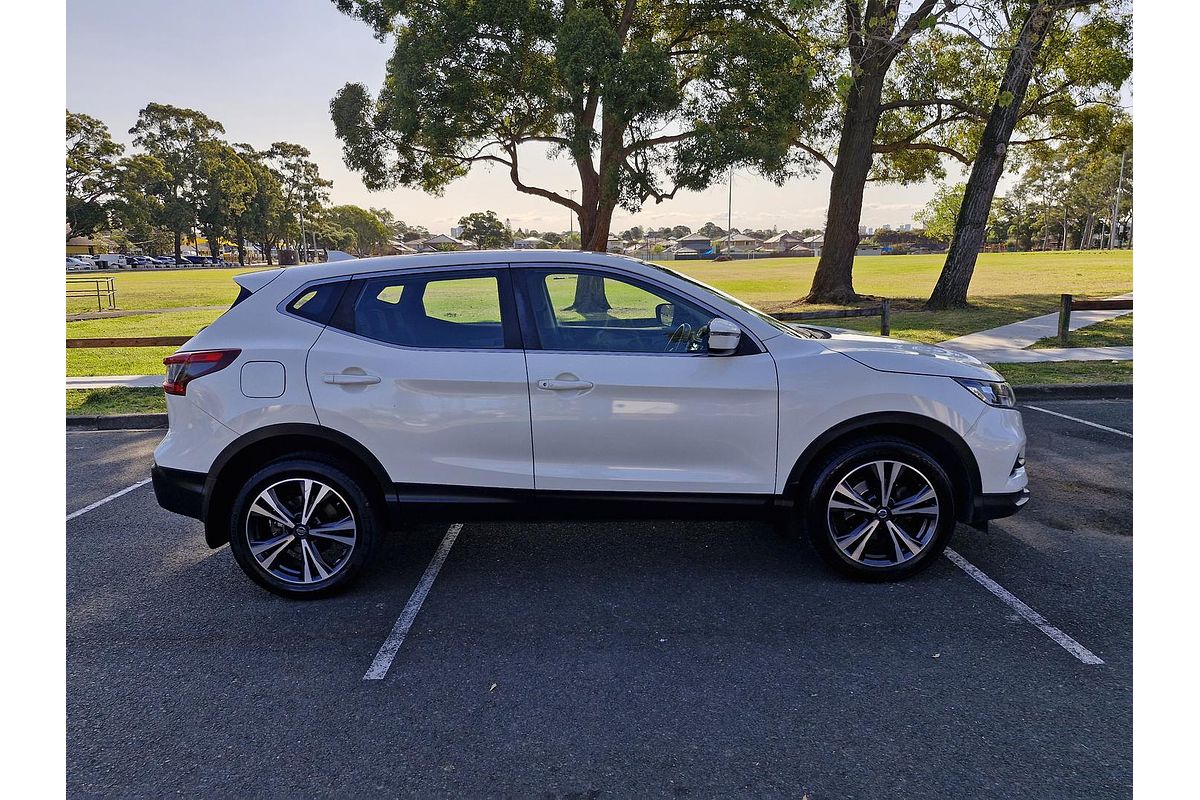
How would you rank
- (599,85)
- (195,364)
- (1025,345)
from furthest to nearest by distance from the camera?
(599,85) < (1025,345) < (195,364)

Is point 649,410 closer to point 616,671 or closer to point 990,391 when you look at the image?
point 616,671

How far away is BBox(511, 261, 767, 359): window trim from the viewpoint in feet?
13.2

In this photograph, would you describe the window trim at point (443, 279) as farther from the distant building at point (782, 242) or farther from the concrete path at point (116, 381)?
the distant building at point (782, 242)

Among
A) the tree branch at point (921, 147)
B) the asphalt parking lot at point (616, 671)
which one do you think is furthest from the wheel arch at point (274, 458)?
the tree branch at point (921, 147)

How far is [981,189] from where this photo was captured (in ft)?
58.8

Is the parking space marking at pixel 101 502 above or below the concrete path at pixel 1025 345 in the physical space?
below

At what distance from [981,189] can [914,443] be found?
16.4 m

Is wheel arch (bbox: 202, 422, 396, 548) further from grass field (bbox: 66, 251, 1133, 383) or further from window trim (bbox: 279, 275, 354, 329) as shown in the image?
grass field (bbox: 66, 251, 1133, 383)

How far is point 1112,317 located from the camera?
16.9m

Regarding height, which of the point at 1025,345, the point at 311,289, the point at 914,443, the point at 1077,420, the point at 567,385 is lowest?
the point at 1077,420

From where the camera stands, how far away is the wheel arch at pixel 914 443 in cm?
401

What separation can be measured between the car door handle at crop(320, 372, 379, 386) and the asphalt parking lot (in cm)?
117

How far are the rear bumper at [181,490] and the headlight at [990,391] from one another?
13.3 ft

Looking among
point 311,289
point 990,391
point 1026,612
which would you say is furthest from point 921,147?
point 311,289
